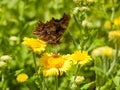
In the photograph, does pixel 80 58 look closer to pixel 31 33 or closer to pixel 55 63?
pixel 55 63

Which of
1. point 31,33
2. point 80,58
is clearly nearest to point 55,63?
point 80,58

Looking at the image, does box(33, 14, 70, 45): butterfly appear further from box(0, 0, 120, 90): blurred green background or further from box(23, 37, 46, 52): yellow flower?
box(0, 0, 120, 90): blurred green background

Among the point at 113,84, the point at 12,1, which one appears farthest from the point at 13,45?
the point at 113,84

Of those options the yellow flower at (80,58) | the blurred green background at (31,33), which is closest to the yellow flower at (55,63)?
the yellow flower at (80,58)

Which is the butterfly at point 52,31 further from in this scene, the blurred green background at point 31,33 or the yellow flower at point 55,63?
the blurred green background at point 31,33

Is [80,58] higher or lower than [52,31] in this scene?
lower
